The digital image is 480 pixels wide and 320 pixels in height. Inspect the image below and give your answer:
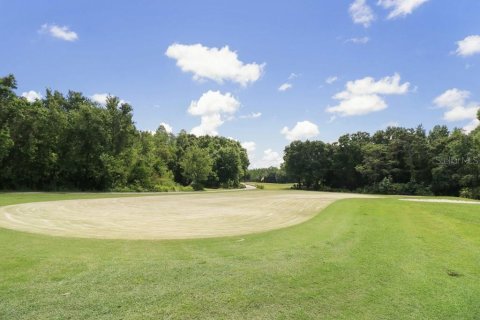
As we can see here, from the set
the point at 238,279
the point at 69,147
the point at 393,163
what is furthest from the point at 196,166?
the point at 238,279

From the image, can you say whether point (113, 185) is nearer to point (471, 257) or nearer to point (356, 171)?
point (471, 257)

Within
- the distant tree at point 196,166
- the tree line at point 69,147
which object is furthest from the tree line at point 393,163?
the tree line at point 69,147

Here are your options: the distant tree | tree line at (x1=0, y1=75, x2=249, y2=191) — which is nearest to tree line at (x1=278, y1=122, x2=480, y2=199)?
the distant tree

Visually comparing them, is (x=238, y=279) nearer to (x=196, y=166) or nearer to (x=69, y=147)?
(x=69, y=147)

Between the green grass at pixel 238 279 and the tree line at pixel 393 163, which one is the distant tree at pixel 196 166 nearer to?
the tree line at pixel 393 163

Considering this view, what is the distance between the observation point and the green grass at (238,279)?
4.82 meters

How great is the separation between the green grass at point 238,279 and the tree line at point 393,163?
40.7 meters

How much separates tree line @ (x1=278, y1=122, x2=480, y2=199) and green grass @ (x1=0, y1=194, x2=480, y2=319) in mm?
40737

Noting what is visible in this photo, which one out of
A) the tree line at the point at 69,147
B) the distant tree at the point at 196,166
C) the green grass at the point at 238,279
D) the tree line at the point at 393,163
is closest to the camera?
the green grass at the point at 238,279

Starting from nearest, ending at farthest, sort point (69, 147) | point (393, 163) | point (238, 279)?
point (238, 279) → point (69, 147) → point (393, 163)

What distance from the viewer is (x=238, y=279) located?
6.09m

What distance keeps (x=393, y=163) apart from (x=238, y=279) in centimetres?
6959

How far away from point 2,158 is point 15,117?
16.6 feet

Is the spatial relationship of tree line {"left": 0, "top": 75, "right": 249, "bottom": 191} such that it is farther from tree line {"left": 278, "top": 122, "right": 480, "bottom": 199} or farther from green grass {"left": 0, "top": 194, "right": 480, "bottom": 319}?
tree line {"left": 278, "top": 122, "right": 480, "bottom": 199}
